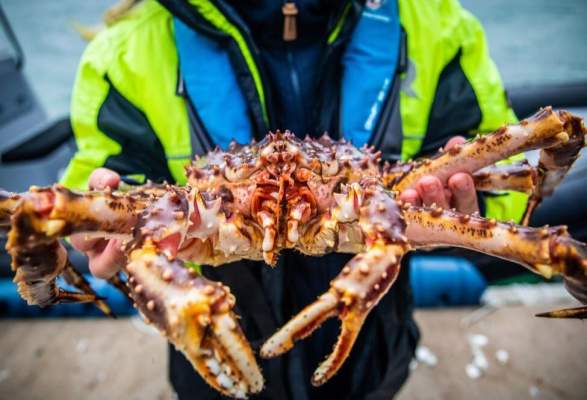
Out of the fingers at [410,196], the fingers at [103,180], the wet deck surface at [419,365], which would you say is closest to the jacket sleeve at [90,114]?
the fingers at [103,180]

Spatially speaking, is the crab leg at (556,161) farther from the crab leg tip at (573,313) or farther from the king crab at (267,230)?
the crab leg tip at (573,313)

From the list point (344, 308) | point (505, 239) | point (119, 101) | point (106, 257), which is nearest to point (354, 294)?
point (344, 308)

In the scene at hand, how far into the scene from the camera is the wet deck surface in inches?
72.2

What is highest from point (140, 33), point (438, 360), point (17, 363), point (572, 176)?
point (140, 33)

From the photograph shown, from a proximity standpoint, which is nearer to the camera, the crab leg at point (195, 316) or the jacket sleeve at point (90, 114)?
the crab leg at point (195, 316)

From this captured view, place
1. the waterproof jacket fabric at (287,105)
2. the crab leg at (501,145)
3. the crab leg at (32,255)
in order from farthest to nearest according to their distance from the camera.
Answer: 1. the waterproof jacket fabric at (287,105)
2. the crab leg at (501,145)
3. the crab leg at (32,255)

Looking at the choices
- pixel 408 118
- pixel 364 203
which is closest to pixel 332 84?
pixel 408 118

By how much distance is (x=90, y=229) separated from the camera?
2.42ft

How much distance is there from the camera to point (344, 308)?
0.61m

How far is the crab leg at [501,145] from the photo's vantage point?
3.22 feet

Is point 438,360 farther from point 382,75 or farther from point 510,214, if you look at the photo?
point 382,75

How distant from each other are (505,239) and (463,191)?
0.30 m

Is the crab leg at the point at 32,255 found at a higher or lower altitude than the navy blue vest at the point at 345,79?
lower

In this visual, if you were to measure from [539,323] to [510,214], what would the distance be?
3.47 feet
